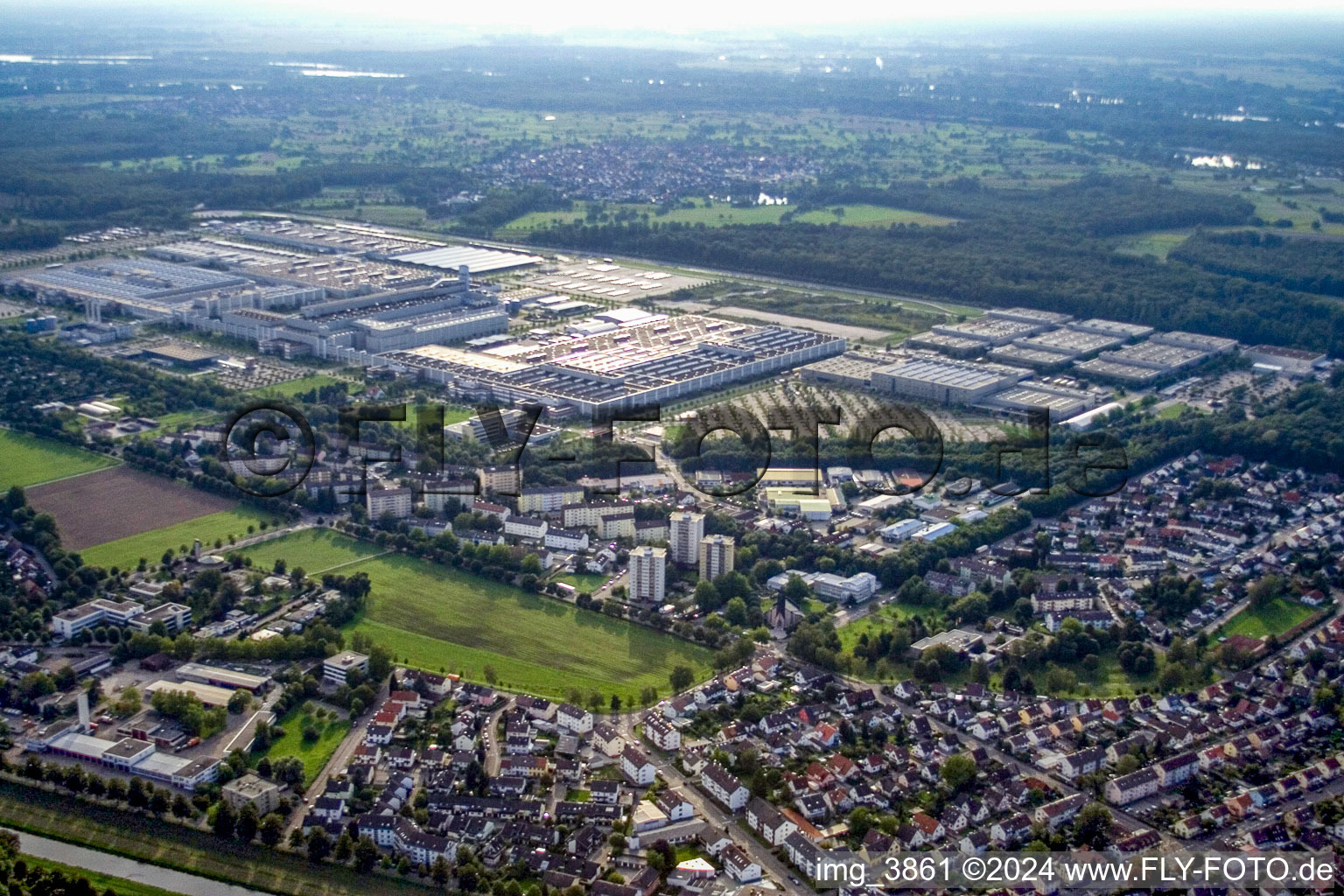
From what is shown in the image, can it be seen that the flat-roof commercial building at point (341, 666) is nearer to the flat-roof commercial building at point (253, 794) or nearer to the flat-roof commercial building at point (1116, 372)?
the flat-roof commercial building at point (253, 794)

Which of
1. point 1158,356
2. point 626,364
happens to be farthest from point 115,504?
point 1158,356

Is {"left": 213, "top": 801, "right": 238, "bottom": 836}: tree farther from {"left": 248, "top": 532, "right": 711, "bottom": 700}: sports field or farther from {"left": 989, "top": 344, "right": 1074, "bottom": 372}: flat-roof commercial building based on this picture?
{"left": 989, "top": 344, "right": 1074, "bottom": 372}: flat-roof commercial building

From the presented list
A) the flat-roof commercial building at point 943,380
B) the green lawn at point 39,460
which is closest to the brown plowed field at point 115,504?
the green lawn at point 39,460

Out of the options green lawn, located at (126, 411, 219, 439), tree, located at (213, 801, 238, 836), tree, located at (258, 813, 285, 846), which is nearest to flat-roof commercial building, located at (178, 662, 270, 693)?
tree, located at (213, 801, 238, 836)

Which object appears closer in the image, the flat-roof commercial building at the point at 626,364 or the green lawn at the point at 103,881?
the green lawn at the point at 103,881

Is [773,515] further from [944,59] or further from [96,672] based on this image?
[944,59]

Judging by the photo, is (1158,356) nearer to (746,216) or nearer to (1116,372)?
(1116,372)

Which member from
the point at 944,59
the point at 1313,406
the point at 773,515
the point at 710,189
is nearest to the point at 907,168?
the point at 710,189

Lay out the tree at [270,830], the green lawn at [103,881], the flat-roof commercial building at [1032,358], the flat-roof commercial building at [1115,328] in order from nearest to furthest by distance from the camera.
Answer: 1. the green lawn at [103,881]
2. the tree at [270,830]
3. the flat-roof commercial building at [1032,358]
4. the flat-roof commercial building at [1115,328]
